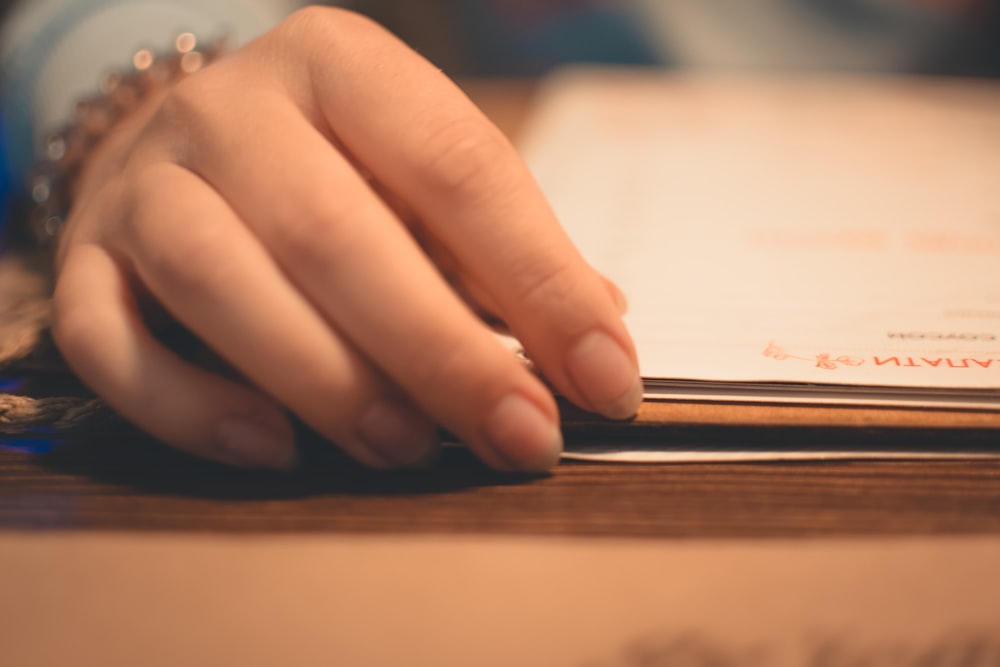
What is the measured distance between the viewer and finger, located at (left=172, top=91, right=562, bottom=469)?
268mm

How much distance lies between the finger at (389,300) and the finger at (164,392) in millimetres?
44

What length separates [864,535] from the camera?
25 cm

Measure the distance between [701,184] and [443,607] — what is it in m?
0.39

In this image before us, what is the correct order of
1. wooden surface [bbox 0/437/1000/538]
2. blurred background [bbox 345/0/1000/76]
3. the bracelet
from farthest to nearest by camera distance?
blurred background [bbox 345/0/1000/76] → the bracelet → wooden surface [bbox 0/437/1000/538]

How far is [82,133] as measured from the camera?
1.55 feet

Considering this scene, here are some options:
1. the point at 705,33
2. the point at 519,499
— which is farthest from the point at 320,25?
the point at 705,33

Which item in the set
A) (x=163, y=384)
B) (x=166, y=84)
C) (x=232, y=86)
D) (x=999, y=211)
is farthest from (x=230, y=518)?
(x=999, y=211)

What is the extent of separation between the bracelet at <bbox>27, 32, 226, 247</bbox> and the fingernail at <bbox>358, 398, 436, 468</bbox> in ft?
0.94

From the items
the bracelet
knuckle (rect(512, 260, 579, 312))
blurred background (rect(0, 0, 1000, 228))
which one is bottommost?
knuckle (rect(512, 260, 579, 312))

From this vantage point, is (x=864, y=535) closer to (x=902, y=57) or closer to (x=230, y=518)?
(x=230, y=518)

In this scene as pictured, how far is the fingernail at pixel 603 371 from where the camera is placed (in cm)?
28

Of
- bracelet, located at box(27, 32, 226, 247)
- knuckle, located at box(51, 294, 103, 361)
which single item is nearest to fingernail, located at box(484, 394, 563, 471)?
knuckle, located at box(51, 294, 103, 361)

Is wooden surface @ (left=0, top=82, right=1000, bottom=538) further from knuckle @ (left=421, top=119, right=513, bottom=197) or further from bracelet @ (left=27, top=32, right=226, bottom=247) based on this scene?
bracelet @ (left=27, top=32, right=226, bottom=247)

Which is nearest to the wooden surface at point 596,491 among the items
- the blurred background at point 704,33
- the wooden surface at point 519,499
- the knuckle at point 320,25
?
the wooden surface at point 519,499
